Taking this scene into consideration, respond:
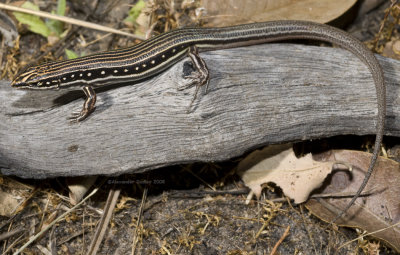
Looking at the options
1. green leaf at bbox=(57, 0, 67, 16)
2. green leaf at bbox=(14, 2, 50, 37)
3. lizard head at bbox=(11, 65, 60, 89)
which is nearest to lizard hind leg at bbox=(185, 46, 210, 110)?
lizard head at bbox=(11, 65, 60, 89)

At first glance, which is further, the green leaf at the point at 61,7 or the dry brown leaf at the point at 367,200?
the green leaf at the point at 61,7

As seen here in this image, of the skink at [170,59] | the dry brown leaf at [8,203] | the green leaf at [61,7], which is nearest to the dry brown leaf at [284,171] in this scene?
the skink at [170,59]

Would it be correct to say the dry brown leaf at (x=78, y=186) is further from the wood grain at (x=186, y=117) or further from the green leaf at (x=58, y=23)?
the green leaf at (x=58, y=23)

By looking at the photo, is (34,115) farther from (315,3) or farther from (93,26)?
(315,3)

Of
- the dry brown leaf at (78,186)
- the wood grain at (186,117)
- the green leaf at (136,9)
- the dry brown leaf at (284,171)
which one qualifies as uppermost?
the green leaf at (136,9)

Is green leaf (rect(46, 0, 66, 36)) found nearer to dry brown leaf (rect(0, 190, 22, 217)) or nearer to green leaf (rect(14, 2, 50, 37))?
green leaf (rect(14, 2, 50, 37))
